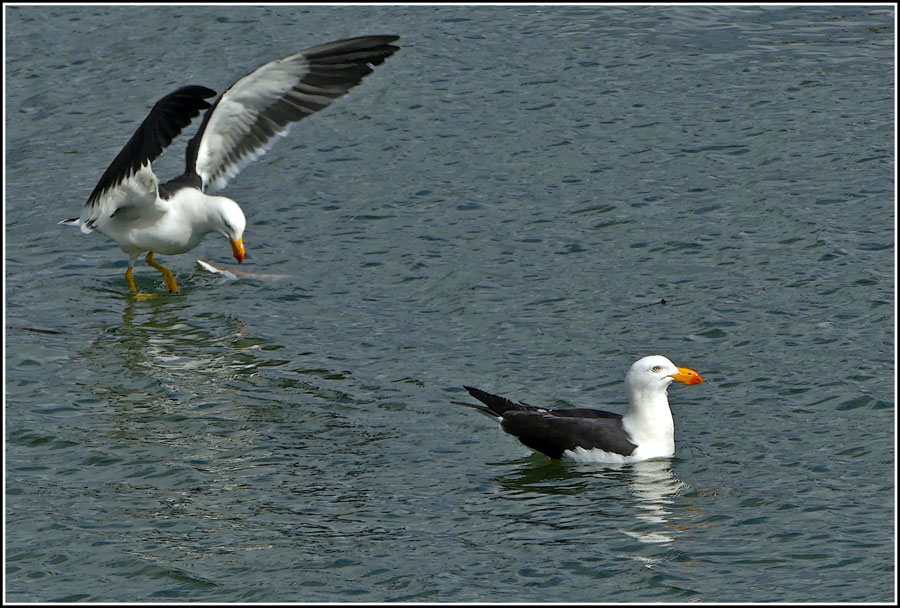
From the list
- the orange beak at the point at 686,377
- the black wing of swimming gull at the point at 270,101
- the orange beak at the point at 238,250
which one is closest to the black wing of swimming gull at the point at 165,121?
the orange beak at the point at 238,250

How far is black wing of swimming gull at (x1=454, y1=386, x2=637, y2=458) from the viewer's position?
37.9 ft

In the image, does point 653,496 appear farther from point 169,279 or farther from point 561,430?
point 169,279

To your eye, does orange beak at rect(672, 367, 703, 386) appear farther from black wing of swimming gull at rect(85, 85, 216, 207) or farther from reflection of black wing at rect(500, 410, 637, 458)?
black wing of swimming gull at rect(85, 85, 216, 207)

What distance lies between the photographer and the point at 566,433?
11.5 metres

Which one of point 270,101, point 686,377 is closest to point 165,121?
point 270,101

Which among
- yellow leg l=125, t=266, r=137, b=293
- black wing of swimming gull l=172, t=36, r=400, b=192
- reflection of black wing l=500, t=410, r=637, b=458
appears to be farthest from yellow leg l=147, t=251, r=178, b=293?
reflection of black wing l=500, t=410, r=637, b=458

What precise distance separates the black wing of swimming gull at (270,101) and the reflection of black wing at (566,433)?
17.8ft

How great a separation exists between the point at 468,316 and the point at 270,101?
12.1 feet

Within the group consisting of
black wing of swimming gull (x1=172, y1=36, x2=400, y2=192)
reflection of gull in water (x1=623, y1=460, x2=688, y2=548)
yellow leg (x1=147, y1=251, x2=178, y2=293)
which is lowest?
reflection of gull in water (x1=623, y1=460, x2=688, y2=548)

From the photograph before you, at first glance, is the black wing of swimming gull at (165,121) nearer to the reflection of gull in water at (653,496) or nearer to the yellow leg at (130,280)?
the yellow leg at (130,280)

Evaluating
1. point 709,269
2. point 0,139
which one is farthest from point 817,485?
point 0,139

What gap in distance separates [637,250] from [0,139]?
994 centimetres

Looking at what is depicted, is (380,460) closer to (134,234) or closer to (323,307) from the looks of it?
(323,307)

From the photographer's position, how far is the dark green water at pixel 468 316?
987 centimetres
